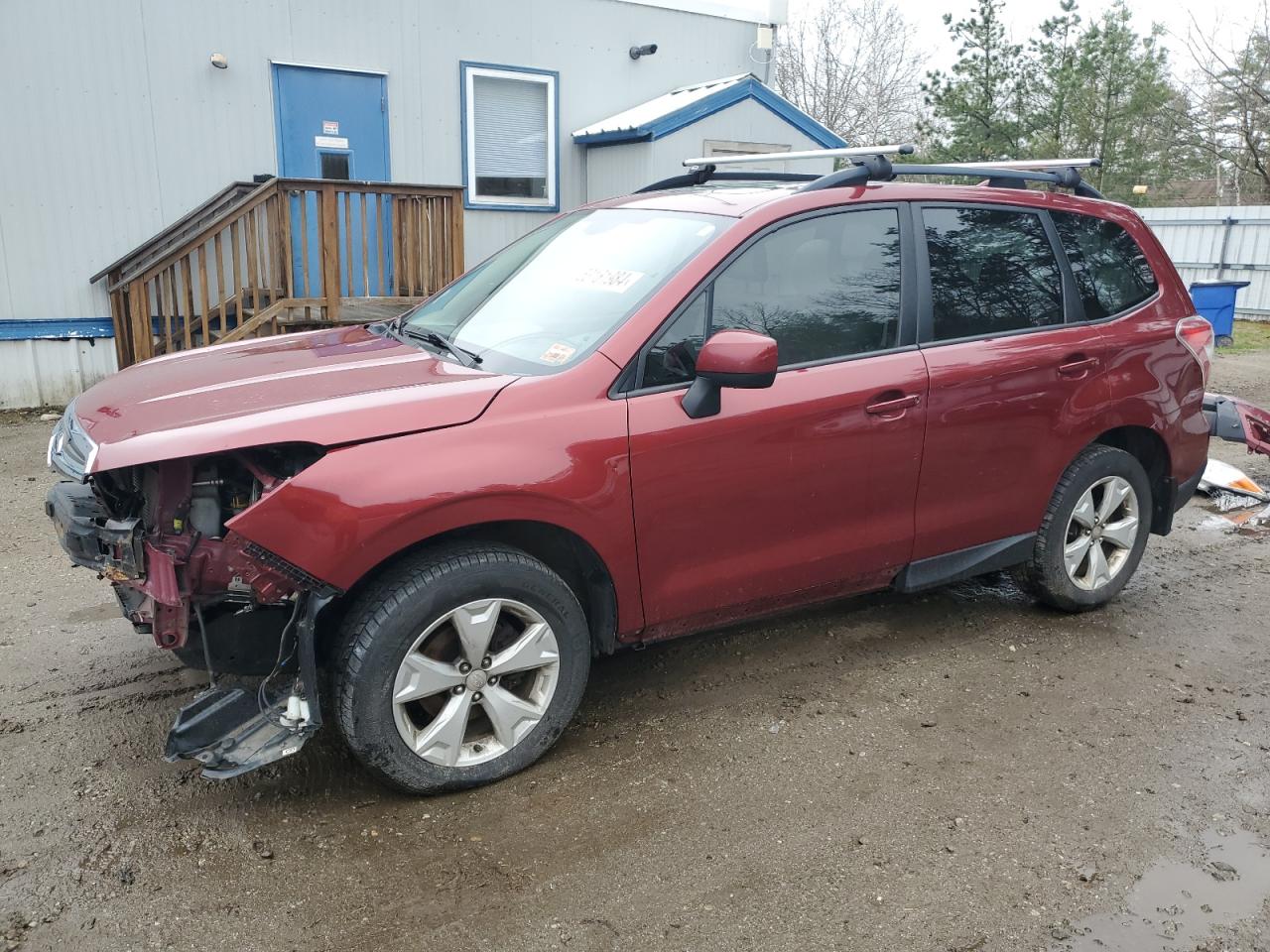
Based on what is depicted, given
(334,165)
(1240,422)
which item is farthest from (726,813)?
(334,165)

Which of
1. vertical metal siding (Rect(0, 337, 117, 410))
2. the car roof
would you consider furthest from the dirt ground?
vertical metal siding (Rect(0, 337, 117, 410))

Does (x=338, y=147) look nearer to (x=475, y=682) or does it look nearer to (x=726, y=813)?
(x=475, y=682)

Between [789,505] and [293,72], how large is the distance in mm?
7909

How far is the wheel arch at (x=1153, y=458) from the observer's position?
463 cm

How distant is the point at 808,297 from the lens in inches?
147

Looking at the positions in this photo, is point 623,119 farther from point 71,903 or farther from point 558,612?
point 71,903

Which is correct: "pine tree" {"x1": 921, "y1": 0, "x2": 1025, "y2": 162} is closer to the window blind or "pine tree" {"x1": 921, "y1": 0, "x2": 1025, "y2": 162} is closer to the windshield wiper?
the window blind

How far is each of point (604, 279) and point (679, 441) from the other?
2.38 ft

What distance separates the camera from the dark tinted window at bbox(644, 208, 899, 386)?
Result: 3436mm

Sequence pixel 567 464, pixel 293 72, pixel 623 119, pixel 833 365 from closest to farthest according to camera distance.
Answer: pixel 567 464 < pixel 833 365 < pixel 293 72 < pixel 623 119

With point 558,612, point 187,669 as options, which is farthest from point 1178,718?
point 187,669

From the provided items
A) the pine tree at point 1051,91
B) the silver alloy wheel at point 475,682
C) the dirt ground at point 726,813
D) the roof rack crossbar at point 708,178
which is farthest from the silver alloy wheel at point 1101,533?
the pine tree at point 1051,91

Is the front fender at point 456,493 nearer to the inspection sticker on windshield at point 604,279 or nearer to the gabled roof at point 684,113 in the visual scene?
the inspection sticker on windshield at point 604,279

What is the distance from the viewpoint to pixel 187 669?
3.99m
